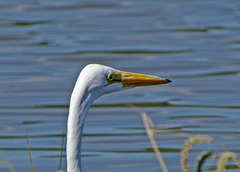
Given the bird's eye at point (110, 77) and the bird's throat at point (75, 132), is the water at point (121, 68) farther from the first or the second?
the bird's throat at point (75, 132)

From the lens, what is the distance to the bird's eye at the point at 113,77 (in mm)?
5101

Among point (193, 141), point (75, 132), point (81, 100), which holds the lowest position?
point (75, 132)

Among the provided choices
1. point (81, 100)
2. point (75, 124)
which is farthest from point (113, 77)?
point (75, 124)

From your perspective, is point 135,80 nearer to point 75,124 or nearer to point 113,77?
point 113,77

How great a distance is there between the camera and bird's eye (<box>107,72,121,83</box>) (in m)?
5.10

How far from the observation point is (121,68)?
12.9 m

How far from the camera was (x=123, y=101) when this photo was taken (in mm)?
11039

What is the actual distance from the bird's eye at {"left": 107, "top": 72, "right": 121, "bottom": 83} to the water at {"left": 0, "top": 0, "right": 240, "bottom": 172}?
0.80 m

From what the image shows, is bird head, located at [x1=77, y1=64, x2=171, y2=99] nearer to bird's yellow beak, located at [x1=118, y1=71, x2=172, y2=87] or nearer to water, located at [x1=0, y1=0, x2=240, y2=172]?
bird's yellow beak, located at [x1=118, y1=71, x2=172, y2=87]

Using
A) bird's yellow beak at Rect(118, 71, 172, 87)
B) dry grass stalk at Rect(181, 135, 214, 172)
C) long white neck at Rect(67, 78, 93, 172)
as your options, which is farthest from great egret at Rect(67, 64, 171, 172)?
dry grass stalk at Rect(181, 135, 214, 172)

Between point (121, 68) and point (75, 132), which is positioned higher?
point (75, 132)

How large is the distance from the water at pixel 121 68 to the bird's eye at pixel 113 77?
0.80 metres

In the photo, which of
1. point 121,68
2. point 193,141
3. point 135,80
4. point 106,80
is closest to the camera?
point 193,141

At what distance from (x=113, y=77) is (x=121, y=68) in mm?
7712
